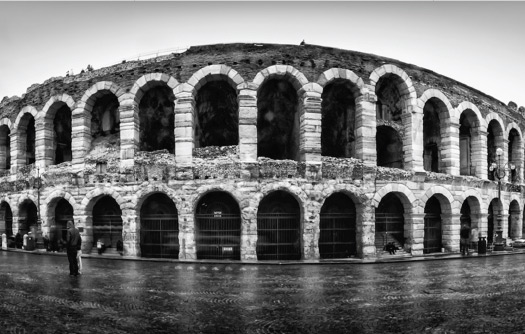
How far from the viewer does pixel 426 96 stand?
1880cm

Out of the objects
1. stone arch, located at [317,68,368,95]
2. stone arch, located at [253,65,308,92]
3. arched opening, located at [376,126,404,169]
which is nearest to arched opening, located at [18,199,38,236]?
stone arch, located at [253,65,308,92]

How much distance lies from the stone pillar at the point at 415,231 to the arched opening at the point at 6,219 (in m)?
21.8

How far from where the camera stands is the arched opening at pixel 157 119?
18.6 m

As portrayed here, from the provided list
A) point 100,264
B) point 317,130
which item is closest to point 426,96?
point 317,130

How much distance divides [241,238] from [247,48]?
316 inches

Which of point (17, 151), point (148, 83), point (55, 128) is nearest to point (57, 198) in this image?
point (55, 128)

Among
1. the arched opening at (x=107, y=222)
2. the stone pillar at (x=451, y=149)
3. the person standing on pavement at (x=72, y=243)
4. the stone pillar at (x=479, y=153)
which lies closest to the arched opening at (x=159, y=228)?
the arched opening at (x=107, y=222)

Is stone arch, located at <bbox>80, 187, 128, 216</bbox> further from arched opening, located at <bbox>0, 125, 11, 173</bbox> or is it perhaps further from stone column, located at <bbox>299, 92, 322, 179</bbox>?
arched opening, located at <bbox>0, 125, 11, 173</bbox>

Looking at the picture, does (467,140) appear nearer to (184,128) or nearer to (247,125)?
(247,125)

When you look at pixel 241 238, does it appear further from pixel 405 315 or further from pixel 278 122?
pixel 405 315

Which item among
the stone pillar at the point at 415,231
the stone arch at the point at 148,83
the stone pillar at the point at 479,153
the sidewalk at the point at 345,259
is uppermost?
the stone arch at the point at 148,83

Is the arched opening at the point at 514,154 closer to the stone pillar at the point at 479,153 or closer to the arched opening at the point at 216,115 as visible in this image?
the stone pillar at the point at 479,153

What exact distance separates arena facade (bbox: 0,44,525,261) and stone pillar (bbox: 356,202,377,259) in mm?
48

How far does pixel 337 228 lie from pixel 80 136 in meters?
12.4
